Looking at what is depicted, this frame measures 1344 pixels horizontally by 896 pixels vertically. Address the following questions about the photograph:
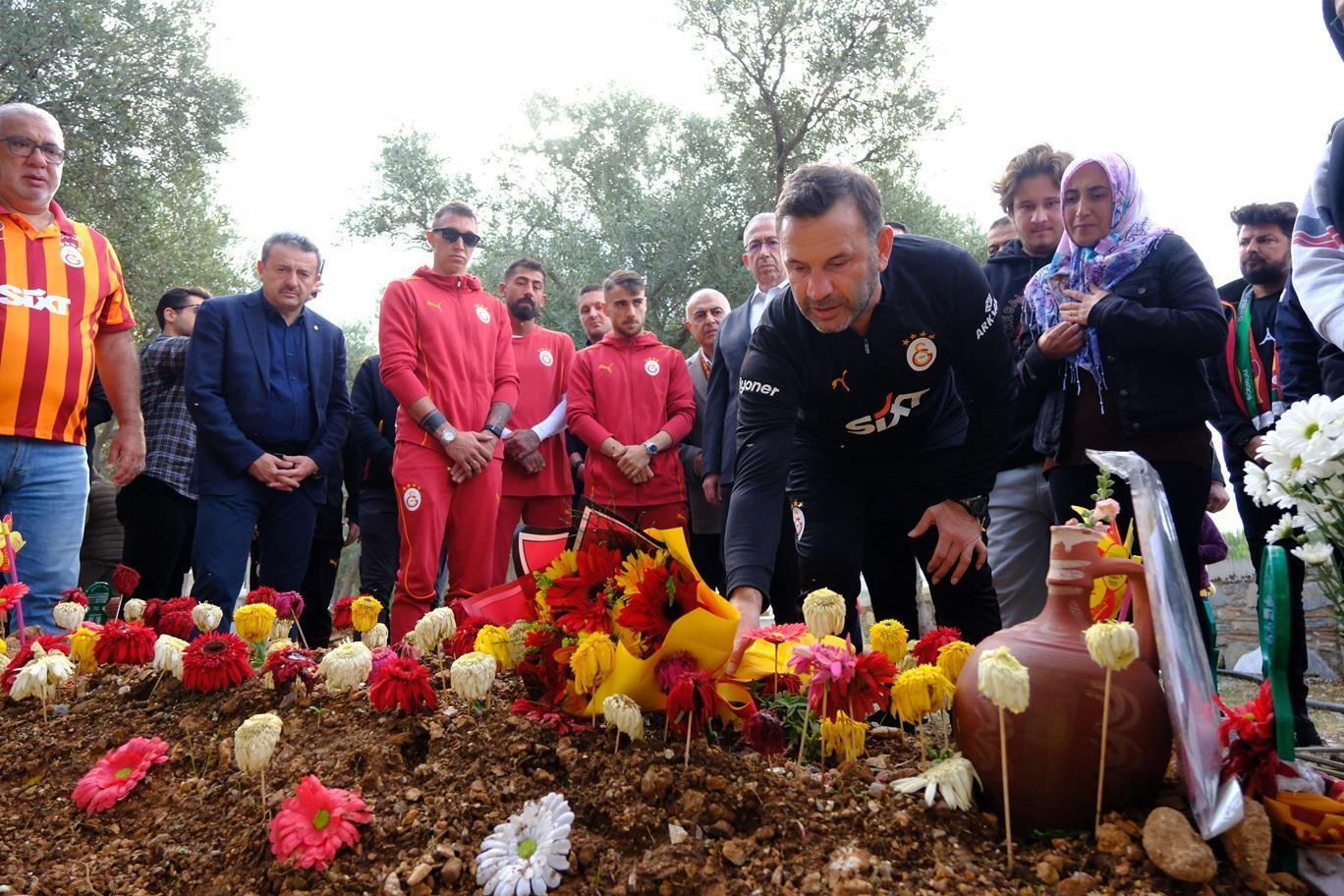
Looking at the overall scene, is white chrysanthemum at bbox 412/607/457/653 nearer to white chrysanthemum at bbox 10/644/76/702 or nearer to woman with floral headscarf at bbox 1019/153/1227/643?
white chrysanthemum at bbox 10/644/76/702

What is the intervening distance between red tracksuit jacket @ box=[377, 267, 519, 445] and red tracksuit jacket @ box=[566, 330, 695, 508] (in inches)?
23.9

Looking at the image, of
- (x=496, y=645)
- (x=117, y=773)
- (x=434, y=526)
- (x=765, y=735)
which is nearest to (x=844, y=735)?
(x=765, y=735)

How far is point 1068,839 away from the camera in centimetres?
170

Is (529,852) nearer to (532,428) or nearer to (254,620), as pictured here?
(254,620)

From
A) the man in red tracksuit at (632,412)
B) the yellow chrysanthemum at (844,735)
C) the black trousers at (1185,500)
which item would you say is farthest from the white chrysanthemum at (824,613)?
the man in red tracksuit at (632,412)

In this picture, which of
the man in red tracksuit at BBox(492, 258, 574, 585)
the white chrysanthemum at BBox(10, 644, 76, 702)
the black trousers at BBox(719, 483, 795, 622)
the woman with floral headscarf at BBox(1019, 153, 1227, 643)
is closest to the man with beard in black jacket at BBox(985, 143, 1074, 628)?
the woman with floral headscarf at BBox(1019, 153, 1227, 643)

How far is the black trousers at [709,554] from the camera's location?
5688mm

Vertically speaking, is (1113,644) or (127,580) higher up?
(1113,644)

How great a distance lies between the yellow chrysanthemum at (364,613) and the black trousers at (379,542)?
2.67m

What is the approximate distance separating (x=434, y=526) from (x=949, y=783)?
3.54m

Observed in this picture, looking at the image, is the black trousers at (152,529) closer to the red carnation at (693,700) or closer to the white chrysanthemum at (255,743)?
the white chrysanthemum at (255,743)

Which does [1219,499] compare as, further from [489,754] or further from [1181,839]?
[489,754]

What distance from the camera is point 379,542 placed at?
5.97m

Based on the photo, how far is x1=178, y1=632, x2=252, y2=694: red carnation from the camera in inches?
109
